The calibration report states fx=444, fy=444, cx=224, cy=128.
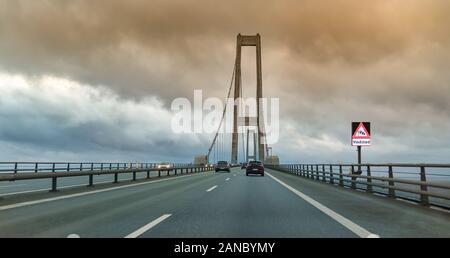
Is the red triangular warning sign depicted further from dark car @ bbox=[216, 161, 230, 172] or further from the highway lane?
dark car @ bbox=[216, 161, 230, 172]

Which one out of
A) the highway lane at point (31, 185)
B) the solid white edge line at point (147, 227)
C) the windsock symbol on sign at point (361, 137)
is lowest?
the solid white edge line at point (147, 227)

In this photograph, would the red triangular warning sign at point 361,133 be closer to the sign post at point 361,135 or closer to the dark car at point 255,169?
the sign post at point 361,135

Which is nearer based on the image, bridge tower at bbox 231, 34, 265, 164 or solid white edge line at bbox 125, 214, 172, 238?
solid white edge line at bbox 125, 214, 172, 238

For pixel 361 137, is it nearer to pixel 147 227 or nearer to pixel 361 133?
pixel 361 133

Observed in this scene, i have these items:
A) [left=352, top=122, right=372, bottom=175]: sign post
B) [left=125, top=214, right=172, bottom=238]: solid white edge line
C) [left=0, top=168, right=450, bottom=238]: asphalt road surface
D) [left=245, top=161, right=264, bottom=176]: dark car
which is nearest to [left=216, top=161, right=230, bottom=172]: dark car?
[left=245, top=161, right=264, bottom=176]: dark car

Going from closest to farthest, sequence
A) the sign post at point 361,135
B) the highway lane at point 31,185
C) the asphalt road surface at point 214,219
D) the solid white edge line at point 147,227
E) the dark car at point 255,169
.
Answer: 1. the solid white edge line at point 147,227
2. the asphalt road surface at point 214,219
3. the highway lane at point 31,185
4. the sign post at point 361,135
5. the dark car at point 255,169

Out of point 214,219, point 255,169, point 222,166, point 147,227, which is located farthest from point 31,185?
point 222,166

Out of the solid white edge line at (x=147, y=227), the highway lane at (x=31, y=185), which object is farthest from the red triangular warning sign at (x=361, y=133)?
the highway lane at (x=31, y=185)

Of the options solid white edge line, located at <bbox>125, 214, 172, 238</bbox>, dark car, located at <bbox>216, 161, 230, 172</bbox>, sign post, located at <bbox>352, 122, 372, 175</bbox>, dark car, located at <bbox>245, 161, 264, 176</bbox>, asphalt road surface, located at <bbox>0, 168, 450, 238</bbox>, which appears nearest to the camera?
solid white edge line, located at <bbox>125, 214, 172, 238</bbox>

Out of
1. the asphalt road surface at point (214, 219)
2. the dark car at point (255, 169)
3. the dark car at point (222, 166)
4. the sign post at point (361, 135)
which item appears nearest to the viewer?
the asphalt road surface at point (214, 219)

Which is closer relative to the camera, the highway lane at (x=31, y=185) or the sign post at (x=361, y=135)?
the highway lane at (x=31, y=185)

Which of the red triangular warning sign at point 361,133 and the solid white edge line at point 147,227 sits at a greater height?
the red triangular warning sign at point 361,133

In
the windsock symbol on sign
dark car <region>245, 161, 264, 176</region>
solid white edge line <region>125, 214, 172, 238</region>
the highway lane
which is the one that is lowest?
solid white edge line <region>125, 214, 172, 238</region>
